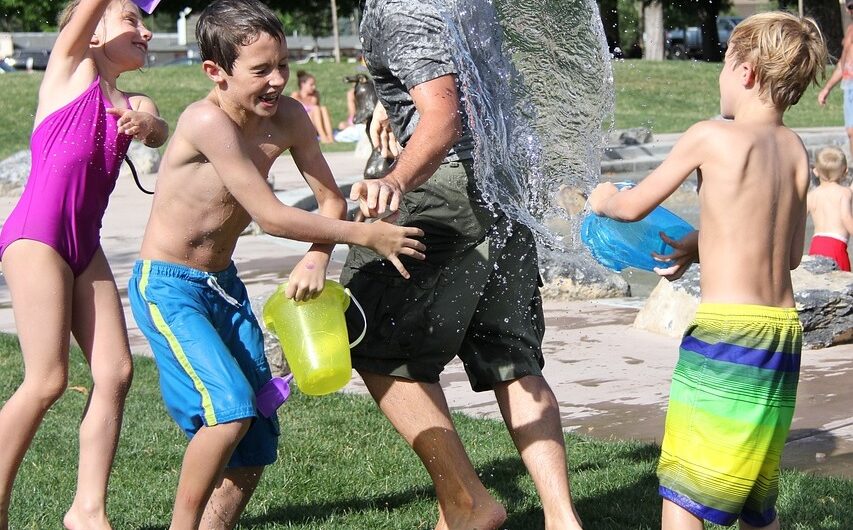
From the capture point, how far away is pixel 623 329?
6.97m

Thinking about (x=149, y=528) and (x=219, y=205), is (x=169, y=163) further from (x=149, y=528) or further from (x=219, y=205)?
(x=149, y=528)

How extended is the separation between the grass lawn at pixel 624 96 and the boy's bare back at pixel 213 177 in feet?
54.8

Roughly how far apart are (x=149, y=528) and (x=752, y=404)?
2.01 meters

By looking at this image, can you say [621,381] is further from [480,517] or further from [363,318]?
[363,318]

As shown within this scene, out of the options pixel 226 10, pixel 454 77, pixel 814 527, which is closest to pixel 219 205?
pixel 226 10

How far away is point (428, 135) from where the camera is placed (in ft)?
11.0

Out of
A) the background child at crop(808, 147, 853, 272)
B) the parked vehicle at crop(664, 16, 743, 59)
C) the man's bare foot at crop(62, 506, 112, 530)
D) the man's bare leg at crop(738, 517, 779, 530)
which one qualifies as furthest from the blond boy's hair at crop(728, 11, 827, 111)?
the parked vehicle at crop(664, 16, 743, 59)

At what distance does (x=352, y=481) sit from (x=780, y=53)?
7.25 ft

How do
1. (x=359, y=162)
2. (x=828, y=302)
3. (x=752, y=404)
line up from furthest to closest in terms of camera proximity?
(x=359, y=162)
(x=828, y=302)
(x=752, y=404)

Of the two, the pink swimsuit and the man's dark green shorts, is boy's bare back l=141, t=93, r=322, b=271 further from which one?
the man's dark green shorts

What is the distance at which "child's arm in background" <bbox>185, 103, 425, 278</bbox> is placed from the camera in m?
3.33

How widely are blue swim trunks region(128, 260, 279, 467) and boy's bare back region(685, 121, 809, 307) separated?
1.29 meters

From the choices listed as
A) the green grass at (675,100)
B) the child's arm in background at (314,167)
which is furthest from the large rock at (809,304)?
the green grass at (675,100)

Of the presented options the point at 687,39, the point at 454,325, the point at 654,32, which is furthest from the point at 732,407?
the point at 687,39
